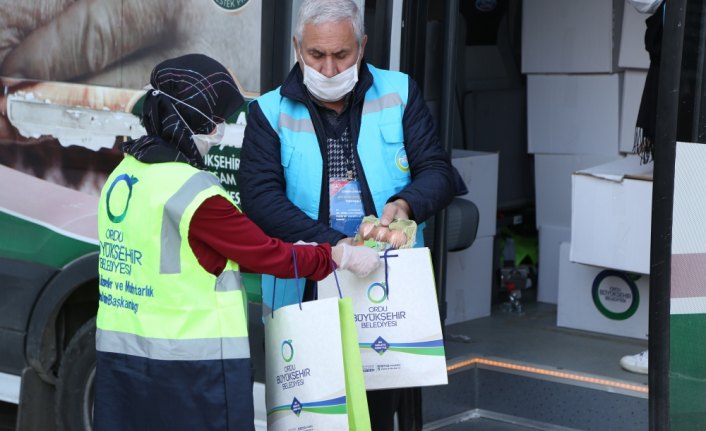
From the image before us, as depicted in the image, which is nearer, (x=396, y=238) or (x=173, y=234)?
(x=173, y=234)

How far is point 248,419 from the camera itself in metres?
3.17

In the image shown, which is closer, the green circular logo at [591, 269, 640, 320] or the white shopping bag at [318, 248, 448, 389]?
the white shopping bag at [318, 248, 448, 389]

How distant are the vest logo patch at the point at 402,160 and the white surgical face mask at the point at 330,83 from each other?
0.26 metres

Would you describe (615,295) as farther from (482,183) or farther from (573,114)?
(573,114)

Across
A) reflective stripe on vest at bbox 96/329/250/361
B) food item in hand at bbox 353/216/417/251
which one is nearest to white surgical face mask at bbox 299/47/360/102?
food item in hand at bbox 353/216/417/251

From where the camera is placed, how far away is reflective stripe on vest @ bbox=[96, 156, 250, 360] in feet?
10.1

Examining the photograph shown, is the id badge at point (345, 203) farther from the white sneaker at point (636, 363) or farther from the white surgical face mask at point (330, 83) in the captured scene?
the white sneaker at point (636, 363)

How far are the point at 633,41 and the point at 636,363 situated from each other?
1642mm

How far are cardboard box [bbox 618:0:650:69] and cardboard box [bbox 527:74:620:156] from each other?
0.41 feet

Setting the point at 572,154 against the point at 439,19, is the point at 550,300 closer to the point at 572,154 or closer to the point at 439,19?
the point at 572,154

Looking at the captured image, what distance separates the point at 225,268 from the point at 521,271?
2.93 m

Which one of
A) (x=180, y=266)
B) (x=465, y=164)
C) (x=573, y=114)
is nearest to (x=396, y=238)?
(x=180, y=266)

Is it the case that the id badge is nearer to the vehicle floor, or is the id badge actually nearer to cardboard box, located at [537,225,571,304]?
the vehicle floor

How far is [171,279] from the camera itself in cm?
310
